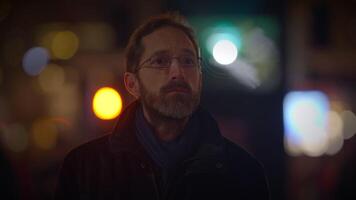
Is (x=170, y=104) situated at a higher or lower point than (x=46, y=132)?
higher

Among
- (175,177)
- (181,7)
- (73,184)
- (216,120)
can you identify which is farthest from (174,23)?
(73,184)

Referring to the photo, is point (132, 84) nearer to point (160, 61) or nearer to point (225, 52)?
point (160, 61)

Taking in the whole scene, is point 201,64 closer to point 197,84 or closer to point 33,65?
point 197,84

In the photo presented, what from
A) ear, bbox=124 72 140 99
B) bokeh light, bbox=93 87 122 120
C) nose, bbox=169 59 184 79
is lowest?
bokeh light, bbox=93 87 122 120

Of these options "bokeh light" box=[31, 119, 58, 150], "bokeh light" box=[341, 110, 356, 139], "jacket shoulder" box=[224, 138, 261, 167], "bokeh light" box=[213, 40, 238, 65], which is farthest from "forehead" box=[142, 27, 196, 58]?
"bokeh light" box=[341, 110, 356, 139]

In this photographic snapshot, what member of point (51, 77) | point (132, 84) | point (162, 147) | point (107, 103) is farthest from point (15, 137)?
point (162, 147)

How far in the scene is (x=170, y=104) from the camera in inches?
84.6

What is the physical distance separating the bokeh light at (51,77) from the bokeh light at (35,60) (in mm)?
28

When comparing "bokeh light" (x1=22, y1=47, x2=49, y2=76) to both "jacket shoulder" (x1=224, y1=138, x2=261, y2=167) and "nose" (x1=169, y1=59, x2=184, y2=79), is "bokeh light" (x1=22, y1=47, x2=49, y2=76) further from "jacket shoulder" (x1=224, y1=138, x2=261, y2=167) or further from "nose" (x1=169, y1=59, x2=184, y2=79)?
"jacket shoulder" (x1=224, y1=138, x2=261, y2=167)

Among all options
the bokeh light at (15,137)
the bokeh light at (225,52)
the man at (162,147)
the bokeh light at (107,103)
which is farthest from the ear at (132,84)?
the bokeh light at (15,137)

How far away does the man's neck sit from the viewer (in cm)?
216

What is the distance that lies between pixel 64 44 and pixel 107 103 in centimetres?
36

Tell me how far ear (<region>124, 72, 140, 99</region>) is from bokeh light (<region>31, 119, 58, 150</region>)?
20.4 inches

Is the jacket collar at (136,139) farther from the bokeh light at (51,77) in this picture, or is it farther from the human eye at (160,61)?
the bokeh light at (51,77)
